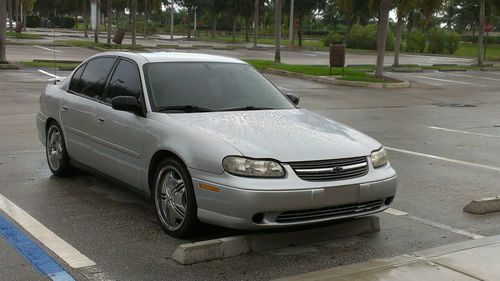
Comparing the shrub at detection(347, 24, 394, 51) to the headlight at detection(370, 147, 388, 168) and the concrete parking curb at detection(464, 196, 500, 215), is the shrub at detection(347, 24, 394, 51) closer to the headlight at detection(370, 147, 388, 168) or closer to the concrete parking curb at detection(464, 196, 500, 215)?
the concrete parking curb at detection(464, 196, 500, 215)

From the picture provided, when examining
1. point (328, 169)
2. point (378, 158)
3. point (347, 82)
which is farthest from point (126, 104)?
point (347, 82)

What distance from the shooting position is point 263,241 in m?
4.95

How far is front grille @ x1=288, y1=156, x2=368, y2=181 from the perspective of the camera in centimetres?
476

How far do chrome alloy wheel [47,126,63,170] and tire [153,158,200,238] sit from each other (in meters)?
2.33

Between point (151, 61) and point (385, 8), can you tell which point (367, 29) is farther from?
point (151, 61)

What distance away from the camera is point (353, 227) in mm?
5410

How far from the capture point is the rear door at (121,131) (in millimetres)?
5668

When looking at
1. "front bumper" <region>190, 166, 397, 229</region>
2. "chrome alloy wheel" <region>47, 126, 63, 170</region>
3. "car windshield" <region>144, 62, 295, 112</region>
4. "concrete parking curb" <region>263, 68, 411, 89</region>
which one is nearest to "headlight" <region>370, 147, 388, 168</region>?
"front bumper" <region>190, 166, 397, 229</region>

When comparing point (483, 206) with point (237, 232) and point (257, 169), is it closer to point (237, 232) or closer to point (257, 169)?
point (237, 232)

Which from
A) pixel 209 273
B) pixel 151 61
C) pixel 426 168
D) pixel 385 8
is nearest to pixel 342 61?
pixel 385 8

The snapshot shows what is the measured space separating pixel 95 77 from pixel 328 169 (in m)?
3.23

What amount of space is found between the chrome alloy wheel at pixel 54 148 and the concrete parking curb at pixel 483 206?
182 inches

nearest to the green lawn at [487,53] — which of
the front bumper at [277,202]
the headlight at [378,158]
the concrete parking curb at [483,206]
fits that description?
the concrete parking curb at [483,206]

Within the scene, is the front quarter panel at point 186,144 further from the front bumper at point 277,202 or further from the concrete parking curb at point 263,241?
the concrete parking curb at point 263,241
